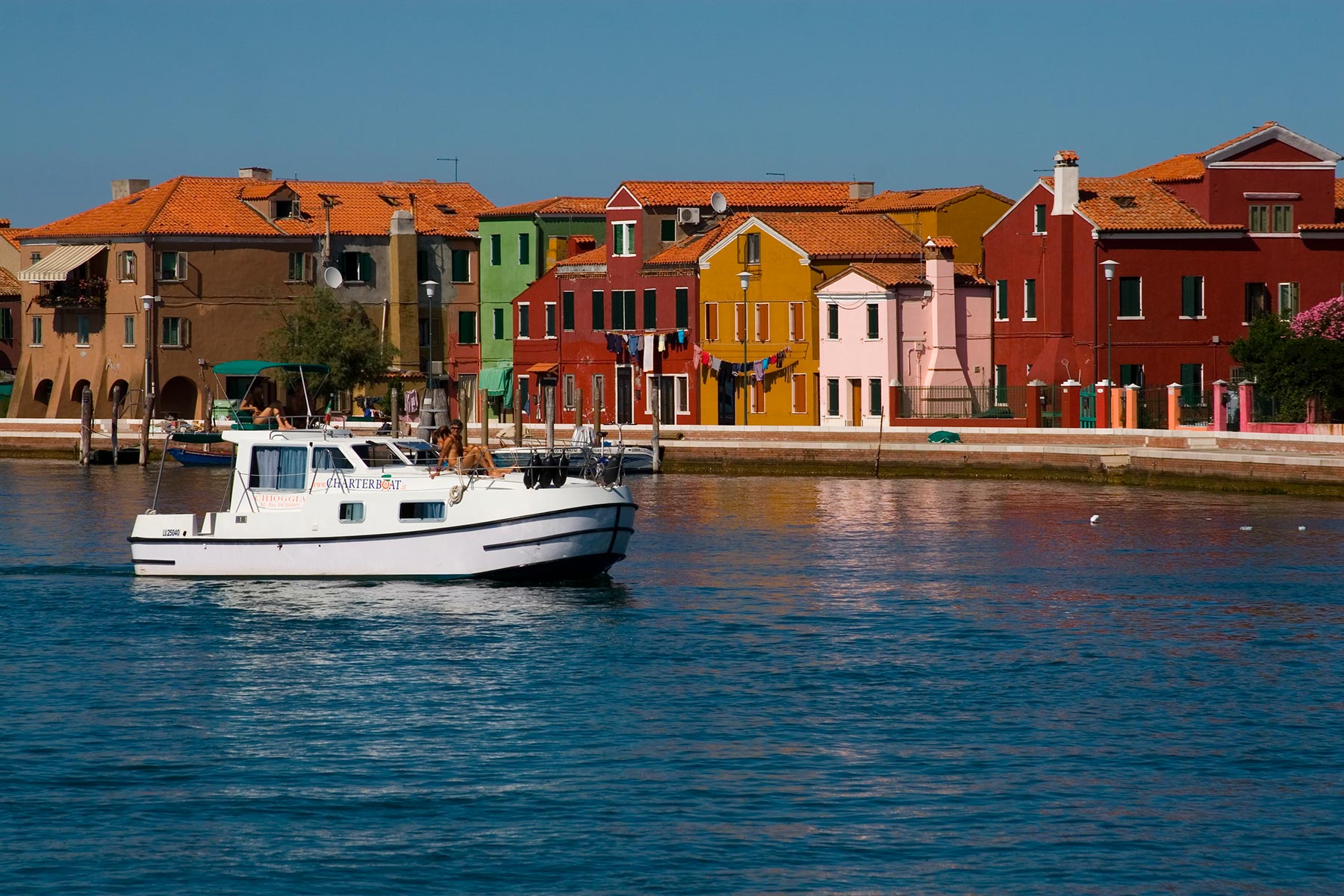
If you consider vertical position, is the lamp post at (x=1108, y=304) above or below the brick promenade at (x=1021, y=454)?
above

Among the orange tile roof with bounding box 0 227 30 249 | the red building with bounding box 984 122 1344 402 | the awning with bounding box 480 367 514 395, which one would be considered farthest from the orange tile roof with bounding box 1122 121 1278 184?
the orange tile roof with bounding box 0 227 30 249

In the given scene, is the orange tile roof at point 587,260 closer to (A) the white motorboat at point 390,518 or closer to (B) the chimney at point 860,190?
(B) the chimney at point 860,190

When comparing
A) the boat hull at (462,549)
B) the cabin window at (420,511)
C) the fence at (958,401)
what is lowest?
the boat hull at (462,549)

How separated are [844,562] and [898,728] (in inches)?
617

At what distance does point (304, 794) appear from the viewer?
66.5ft

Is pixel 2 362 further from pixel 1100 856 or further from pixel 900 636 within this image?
pixel 1100 856

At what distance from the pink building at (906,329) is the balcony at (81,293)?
108 ft

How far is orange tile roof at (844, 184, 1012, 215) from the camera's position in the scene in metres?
74.6

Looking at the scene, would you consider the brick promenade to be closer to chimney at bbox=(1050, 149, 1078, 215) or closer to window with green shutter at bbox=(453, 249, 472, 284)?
chimney at bbox=(1050, 149, 1078, 215)

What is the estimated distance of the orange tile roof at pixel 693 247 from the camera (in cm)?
7381

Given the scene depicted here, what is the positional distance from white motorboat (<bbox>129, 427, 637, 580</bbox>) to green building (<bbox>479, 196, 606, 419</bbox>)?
50.5 meters

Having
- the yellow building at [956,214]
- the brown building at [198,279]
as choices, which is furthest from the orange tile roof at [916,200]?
the brown building at [198,279]

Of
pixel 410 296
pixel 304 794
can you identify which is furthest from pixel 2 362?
pixel 304 794

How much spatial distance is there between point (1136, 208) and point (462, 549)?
130 feet
